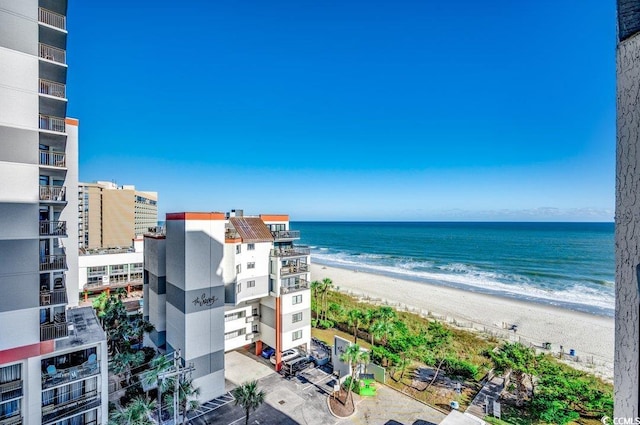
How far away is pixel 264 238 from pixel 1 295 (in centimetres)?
1576

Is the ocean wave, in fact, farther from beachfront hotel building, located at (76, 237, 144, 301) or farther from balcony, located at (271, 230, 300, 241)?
beachfront hotel building, located at (76, 237, 144, 301)

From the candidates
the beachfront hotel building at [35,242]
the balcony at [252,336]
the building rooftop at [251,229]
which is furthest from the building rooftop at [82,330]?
the balcony at [252,336]

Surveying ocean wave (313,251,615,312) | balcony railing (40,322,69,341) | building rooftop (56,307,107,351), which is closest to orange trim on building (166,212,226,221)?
building rooftop (56,307,107,351)

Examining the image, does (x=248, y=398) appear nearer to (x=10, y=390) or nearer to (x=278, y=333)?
(x=278, y=333)

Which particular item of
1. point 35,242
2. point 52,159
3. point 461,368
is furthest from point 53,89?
point 461,368

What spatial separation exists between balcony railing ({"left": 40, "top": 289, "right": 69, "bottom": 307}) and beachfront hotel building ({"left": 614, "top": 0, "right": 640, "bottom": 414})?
2063 cm

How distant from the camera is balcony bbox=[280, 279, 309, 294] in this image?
26706mm

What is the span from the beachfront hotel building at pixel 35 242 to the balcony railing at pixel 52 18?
41 mm

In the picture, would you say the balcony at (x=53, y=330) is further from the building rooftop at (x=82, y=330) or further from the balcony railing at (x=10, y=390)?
the balcony railing at (x=10, y=390)

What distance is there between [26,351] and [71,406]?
155 inches

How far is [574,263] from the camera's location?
256 ft

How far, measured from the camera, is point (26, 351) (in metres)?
14.7

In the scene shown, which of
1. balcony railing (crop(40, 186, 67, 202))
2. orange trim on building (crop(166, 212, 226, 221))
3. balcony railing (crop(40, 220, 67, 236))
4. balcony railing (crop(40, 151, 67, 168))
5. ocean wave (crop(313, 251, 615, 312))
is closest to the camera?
balcony railing (crop(40, 186, 67, 202))

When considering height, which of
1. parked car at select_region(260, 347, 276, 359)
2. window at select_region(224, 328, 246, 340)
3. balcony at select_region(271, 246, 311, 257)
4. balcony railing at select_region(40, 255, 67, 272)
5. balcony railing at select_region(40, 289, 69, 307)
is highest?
balcony railing at select_region(40, 255, 67, 272)
